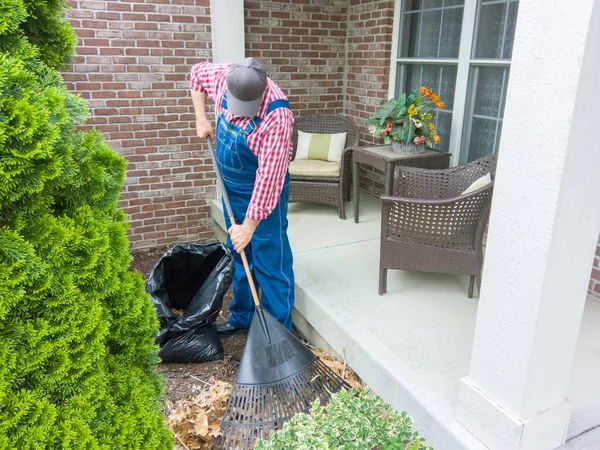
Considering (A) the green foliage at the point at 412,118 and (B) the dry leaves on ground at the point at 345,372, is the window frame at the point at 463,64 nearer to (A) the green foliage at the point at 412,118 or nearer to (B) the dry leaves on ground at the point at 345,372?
(A) the green foliage at the point at 412,118

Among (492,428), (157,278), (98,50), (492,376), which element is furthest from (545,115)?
(98,50)

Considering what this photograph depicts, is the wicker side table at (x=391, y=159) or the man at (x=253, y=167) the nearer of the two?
the man at (x=253, y=167)

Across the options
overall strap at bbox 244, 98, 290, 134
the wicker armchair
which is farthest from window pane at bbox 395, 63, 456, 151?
overall strap at bbox 244, 98, 290, 134

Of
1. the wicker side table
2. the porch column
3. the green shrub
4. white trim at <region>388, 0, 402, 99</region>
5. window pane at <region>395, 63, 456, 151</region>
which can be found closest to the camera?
the green shrub

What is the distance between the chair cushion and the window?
94 centimetres

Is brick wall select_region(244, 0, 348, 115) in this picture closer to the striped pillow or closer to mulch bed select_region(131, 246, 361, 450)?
the striped pillow

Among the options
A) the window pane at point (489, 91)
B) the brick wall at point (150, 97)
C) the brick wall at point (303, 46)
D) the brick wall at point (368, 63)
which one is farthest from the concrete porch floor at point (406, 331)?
the brick wall at point (303, 46)

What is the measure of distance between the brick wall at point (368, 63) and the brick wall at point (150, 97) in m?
1.56

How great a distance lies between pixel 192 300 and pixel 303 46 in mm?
3101

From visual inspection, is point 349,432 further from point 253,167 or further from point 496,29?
point 496,29

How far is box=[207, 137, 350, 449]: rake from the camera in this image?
82.5 inches

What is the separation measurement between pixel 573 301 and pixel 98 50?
388cm

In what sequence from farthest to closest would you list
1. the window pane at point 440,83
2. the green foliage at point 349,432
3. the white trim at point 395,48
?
the white trim at point 395,48
the window pane at point 440,83
the green foliage at point 349,432

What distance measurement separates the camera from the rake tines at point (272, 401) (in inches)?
81.7
